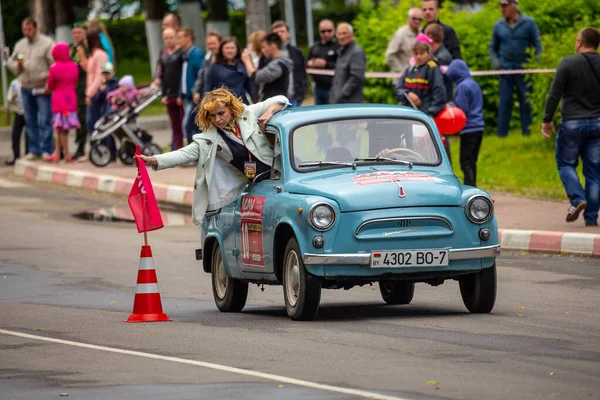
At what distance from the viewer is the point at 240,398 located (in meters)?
7.43

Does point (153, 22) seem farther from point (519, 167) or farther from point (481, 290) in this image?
point (481, 290)

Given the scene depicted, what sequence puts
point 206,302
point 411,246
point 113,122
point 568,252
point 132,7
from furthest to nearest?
point 132,7, point 113,122, point 568,252, point 206,302, point 411,246

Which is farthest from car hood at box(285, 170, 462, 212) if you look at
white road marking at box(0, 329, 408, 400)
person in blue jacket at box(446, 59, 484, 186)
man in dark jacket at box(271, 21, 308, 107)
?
man in dark jacket at box(271, 21, 308, 107)

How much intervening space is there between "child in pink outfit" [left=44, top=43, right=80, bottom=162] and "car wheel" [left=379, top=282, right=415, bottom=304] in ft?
45.4

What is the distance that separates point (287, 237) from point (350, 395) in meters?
3.56

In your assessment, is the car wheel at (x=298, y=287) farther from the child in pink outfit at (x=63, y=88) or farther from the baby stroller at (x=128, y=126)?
the child in pink outfit at (x=63, y=88)

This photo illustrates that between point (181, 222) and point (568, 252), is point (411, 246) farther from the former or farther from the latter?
point (181, 222)

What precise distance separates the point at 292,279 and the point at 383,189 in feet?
3.07

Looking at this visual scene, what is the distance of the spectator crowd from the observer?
17156mm

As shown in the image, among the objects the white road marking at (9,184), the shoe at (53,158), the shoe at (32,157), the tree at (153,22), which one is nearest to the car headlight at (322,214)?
the white road marking at (9,184)

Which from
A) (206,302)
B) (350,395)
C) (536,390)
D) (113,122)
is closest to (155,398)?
(350,395)

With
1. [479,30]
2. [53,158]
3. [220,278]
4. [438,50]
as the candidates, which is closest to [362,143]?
[220,278]

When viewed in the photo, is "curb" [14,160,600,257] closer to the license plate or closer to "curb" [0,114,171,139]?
the license plate

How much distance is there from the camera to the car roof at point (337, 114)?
1139cm
